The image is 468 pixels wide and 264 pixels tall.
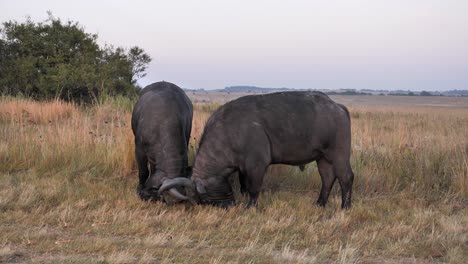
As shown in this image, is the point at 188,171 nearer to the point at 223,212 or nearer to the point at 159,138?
the point at 159,138

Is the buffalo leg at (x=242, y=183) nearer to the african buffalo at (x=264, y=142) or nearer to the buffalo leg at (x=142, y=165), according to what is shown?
the african buffalo at (x=264, y=142)

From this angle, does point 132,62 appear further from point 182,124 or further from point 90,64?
point 182,124

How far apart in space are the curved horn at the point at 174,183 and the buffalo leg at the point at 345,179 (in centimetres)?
224

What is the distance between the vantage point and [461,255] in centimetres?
560

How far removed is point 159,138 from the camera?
25.9ft

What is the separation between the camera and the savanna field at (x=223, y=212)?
5496 mm

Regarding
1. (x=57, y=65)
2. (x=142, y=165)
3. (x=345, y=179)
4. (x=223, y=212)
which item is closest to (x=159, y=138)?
(x=142, y=165)

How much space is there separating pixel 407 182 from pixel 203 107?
15149 mm

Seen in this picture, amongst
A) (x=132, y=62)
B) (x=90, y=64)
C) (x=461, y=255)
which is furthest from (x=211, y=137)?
(x=132, y=62)

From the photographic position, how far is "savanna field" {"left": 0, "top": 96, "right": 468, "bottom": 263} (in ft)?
18.0

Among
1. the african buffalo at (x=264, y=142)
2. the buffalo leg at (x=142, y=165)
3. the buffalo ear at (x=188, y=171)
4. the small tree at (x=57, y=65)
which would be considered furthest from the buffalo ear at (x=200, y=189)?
the small tree at (x=57, y=65)

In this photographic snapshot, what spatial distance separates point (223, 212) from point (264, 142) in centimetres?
119

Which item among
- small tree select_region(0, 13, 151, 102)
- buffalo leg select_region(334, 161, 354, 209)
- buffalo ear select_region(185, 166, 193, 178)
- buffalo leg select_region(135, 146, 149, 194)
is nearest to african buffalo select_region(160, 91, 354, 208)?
buffalo leg select_region(334, 161, 354, 209)

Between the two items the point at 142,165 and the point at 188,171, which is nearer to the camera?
the point at 188,171
